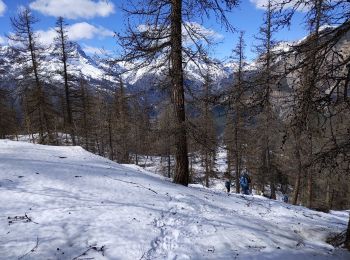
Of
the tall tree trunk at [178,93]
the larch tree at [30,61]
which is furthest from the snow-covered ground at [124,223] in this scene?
the larch tree at [30,61]

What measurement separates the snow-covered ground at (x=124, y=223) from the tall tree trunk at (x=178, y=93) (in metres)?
1.87

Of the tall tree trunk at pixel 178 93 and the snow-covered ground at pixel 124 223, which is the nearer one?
the snow-covered ground at pixel 124 223

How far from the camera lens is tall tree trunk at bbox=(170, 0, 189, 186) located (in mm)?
10922

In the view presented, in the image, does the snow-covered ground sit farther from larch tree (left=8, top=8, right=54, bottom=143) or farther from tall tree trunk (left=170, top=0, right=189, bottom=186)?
larch tree (left=8, top=8, right=54, bottom=143)

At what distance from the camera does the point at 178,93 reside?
11352 millimetres

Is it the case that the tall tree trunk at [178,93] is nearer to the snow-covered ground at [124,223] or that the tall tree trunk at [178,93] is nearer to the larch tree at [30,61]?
the snow-covered ground at [124,223]

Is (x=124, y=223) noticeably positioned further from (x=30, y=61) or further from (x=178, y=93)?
(x=30, y=61)

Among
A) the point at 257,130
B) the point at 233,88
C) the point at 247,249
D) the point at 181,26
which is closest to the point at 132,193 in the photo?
the point at 247,249

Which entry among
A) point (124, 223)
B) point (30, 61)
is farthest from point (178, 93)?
point (30, 61)

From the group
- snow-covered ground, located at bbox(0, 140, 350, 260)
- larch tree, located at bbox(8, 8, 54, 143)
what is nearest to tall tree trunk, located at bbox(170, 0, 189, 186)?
snow-covered ground, located at bbox(0, 140, 350, 260)

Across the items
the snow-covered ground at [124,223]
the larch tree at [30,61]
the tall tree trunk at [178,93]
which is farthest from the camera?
the larch tree at [30,61]

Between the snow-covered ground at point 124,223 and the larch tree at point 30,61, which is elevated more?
the larch tree at point 30,61

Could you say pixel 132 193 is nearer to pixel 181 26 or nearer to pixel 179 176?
pixel 179 176

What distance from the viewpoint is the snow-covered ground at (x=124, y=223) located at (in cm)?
536
